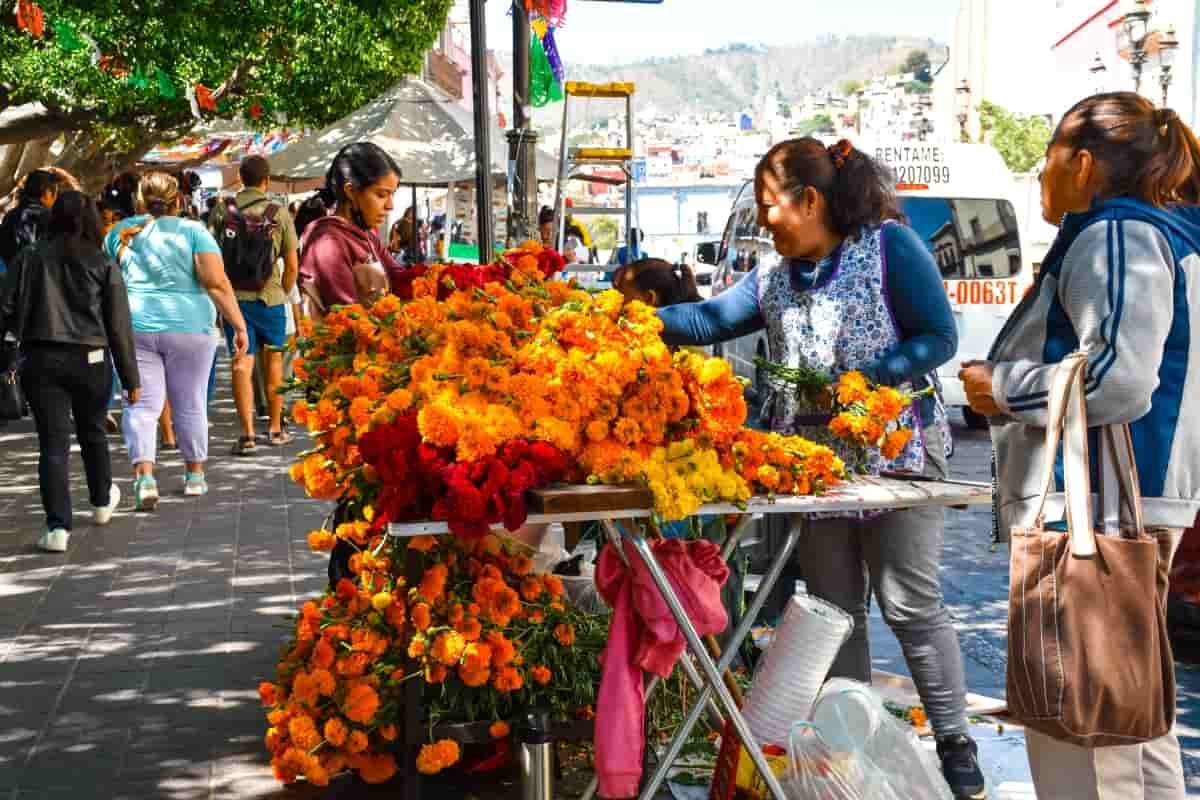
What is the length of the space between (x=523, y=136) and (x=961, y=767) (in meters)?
8.04

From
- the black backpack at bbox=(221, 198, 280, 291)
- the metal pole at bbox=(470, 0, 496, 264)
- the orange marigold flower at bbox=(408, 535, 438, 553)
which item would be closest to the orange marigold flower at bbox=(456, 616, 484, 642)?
the orange marigold flower at bbox=(408, 535, 438, 553)

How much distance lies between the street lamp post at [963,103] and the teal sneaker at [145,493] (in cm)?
6008

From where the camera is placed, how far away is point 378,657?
4.60 metres

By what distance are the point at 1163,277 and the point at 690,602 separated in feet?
4.46

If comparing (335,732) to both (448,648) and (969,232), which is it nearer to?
(448,648)

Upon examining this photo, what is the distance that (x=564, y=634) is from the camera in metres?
4.66

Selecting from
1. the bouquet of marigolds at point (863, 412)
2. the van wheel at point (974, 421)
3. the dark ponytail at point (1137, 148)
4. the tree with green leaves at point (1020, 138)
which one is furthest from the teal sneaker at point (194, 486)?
the tree with green leaves at point (1020, 138)

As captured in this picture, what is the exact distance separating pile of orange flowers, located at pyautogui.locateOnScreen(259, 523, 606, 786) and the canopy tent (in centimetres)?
1062

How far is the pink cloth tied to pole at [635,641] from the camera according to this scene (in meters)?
Result: 3.83

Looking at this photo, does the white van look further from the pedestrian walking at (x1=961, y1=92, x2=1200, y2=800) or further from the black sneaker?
the pedestrian walking at (x1=961, y1=92, x2=1200, y2=800)

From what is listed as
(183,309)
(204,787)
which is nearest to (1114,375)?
(204,787)

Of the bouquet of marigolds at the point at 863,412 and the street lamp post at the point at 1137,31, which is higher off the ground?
the street lamp post at the point at 1137,31

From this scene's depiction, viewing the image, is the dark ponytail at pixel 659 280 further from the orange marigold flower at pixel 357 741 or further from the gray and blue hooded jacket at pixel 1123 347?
the gray and blue hooded jacket at pixel 1123 347

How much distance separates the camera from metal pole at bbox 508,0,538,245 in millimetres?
11547
